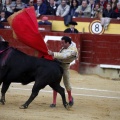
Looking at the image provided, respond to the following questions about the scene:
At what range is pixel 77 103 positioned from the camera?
934cm

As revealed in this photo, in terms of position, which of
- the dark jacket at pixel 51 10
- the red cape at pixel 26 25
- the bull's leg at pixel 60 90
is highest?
the red cape at pixel 26 25

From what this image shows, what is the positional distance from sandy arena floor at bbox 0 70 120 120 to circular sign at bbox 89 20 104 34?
9.28 ft

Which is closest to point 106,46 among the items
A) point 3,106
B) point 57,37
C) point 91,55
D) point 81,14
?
point 91,55

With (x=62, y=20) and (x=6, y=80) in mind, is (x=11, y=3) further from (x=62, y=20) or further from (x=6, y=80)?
(x=6, y=80)

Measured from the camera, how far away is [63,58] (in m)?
8.44

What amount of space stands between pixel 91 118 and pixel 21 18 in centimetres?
207

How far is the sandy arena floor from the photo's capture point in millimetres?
8000

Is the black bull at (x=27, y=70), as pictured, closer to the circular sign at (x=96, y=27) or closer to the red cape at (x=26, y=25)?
the red cape at (x=26, y=25)

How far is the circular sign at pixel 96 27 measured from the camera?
48.4ft

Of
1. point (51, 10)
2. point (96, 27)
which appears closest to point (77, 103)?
point (96, 27)

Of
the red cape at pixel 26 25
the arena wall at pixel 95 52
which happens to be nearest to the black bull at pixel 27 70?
the red cape at pixel 26 25

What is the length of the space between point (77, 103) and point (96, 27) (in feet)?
19.2

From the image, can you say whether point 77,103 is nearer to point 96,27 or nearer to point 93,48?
point 93,48

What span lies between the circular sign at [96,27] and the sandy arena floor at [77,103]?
2.83m
